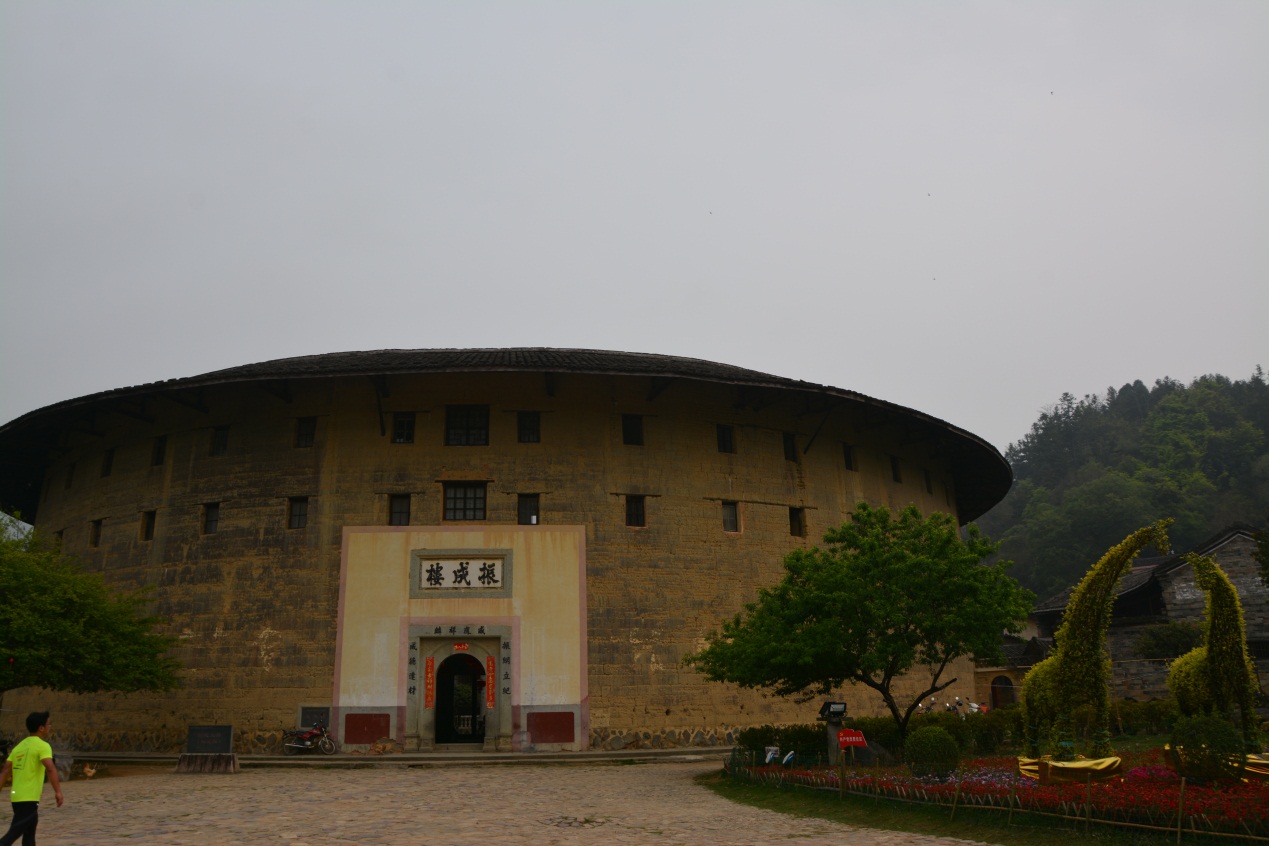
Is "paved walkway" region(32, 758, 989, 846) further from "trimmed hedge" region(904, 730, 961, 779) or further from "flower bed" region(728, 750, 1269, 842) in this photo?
Answer: "trimmed hedge" region(904, 730, 961, 779)

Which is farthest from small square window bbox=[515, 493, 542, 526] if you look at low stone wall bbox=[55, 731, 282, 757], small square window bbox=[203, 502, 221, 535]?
small square window bbox=[203, 502, 221, 535]

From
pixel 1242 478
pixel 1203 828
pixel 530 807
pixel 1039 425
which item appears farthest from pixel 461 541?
pixel 1039 425

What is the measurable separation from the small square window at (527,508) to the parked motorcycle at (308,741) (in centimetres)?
586

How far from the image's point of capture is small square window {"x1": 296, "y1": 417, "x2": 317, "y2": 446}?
2175 cm

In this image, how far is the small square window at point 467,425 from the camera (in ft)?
70.4

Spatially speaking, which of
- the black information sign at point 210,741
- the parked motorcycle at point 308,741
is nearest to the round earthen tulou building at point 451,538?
the parked motorcycle at point 308,741

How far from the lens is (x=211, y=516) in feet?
72.1

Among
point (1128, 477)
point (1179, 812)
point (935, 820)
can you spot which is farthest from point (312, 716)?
point (1128, 477)

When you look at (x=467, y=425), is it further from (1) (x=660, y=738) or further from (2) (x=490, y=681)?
(1) (x=660, y=738)

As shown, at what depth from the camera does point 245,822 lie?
10273 mm

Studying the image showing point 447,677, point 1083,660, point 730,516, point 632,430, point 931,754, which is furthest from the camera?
point 730,516

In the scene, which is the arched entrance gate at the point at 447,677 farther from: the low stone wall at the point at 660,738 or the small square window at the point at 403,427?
the small square window at the point at 403,427

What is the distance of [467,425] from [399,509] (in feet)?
7.95

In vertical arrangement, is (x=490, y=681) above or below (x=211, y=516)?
below
